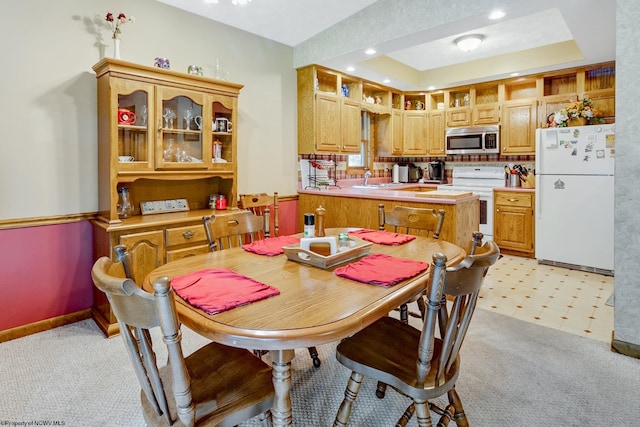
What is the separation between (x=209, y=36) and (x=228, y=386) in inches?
130

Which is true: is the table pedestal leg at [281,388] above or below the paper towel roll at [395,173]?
below

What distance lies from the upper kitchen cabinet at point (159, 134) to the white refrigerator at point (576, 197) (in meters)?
3.51

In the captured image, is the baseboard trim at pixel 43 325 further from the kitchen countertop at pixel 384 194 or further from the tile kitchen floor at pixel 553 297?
the tile kitchen floor at pixel 553 297

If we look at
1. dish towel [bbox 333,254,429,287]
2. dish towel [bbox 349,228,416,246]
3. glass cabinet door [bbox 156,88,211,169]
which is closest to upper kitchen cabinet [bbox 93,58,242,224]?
glass cabinet door [bbox 156,88,211,169]

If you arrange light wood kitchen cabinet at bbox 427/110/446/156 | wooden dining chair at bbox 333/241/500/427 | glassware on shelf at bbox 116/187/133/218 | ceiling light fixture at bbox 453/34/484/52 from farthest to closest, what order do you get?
light wood kitchen cabinet at bbox 427/110/446/156 < ceiling light fixture at bbox 453/34/484/52 < glassware on shelf at bbox 116/187/133/218 < wooden dining chair at bbox 333/241/500/427

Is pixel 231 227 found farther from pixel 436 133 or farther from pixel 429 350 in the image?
pixel 436 133

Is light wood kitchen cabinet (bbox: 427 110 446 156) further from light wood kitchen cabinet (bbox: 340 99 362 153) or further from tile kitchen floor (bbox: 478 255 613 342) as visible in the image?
tile kitchen floor (bbox: 478 255 613 342)

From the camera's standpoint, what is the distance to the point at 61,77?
2.78 m

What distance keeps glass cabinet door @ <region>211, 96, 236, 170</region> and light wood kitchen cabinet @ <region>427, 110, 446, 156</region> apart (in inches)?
138

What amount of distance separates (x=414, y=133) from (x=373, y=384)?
4.61 m

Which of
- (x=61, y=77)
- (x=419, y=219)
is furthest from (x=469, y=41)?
(x=61, y=77)

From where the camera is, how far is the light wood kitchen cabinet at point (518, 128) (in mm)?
4957

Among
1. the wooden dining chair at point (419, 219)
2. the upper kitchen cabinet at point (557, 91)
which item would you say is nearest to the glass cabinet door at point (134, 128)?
the wooden dining chair at point (419, 219)

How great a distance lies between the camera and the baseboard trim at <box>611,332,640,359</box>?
2.38 meters
